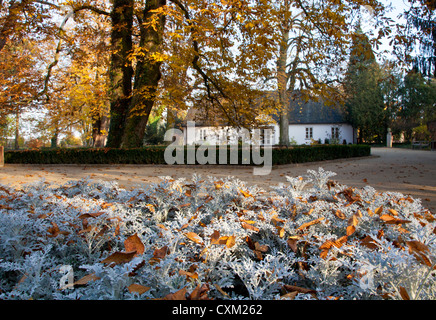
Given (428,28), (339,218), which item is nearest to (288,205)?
(339,218)

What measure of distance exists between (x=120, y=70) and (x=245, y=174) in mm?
7423

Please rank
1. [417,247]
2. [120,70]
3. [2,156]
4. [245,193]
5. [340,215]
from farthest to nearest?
1. [2,156]
2. [120,70]
3. [245,193]
4. [340,215]
5. [417,247]

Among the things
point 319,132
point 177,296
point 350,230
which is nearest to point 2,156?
point 177,296

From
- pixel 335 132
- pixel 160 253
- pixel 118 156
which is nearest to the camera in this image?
pixel 160 253

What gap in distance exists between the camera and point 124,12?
39.9 feet

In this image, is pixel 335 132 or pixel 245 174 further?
pixel 335 132

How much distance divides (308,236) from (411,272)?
→ 547 mm

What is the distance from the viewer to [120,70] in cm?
1303

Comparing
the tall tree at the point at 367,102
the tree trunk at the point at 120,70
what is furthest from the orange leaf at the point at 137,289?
the tall tree at the point at 367,102

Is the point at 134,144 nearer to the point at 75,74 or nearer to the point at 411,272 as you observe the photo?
the point at 75,74

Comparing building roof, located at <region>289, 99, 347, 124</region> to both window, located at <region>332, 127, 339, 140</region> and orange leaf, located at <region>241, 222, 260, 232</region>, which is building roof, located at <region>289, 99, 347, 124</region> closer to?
window, located at <region>332, 127, 339, 140</region>

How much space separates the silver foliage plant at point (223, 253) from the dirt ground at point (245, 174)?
15.7 ft

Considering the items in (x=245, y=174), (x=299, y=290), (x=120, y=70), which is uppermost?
(x=120, y=70)

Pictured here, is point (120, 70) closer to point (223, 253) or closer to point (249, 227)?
point (249, 227)
